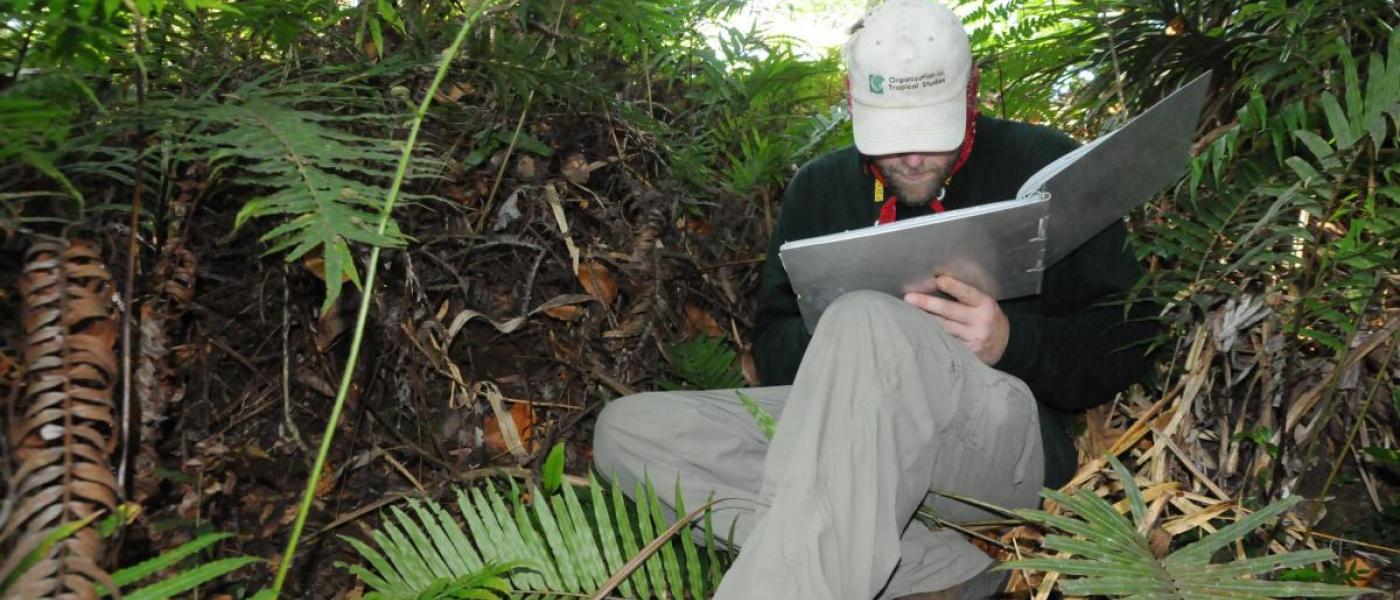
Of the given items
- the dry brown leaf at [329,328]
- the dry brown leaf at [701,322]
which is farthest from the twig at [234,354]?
the dry brown leaf at [701,322]

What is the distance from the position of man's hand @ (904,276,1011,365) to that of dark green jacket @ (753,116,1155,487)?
58 mm

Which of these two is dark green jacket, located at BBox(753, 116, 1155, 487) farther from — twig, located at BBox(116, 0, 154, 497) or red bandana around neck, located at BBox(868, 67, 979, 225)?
twig, located at BBox(116, 0, 154, 497)

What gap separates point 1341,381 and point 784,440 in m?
1.31

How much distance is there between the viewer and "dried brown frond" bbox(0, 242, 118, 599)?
1221 millimetres

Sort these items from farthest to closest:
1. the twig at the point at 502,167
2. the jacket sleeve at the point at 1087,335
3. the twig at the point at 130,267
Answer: the twig at the point at 502,167, the jacket sleeve at the point at 1087,335, the twig at the point at 130,267

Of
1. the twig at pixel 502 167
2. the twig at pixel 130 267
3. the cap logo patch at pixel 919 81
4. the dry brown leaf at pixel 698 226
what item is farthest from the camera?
the dry brown leaf at pixel 698 226

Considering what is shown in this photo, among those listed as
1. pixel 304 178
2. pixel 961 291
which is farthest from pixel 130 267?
pixel 961 291

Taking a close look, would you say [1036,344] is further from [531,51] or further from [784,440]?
[531,51]

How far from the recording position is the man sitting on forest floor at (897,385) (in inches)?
64.8

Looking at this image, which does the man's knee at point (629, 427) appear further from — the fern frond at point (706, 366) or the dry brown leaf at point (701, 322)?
the dry brown leaf at point (701, 322)

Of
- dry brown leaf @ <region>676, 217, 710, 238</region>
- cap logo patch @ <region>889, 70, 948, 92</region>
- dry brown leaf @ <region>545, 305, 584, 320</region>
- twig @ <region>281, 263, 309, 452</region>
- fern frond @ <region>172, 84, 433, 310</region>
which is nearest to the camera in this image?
fern frond @ <region>172, 84, 433, 310</region>

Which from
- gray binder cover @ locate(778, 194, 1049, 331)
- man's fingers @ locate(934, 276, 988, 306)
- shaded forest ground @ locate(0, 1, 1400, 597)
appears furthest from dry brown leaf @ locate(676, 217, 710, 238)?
man's fingers @ locate(934, 276, 988, 306)

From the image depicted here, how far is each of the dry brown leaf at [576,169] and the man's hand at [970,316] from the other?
1367 millimetres

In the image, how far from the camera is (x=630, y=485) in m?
2.31
